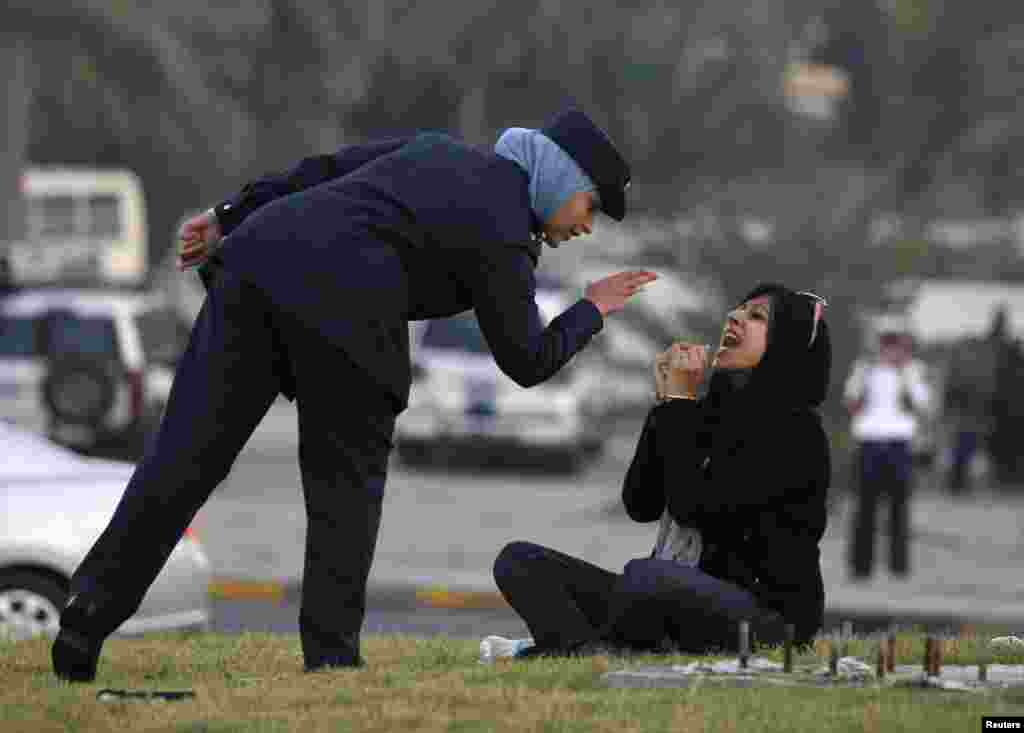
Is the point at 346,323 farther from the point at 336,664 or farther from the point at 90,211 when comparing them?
the point at 90,211

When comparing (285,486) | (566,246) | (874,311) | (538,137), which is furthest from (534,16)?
(538,137)

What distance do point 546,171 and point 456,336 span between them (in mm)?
20691

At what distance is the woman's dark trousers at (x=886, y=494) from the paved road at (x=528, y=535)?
0.58ft

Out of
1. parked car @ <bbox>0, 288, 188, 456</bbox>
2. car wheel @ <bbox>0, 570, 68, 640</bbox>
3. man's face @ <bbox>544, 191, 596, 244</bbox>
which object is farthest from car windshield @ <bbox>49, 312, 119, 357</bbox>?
man's face @ <bbox>544, 191, 596, 244</bbox>

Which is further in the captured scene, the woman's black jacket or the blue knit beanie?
the woman's black jacket

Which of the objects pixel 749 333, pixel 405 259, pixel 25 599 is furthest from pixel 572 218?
pixel 25 599

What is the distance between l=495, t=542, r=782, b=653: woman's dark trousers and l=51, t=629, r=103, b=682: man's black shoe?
1.09 metres

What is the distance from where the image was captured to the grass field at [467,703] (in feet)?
18.7

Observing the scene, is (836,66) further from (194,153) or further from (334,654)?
(334,654)

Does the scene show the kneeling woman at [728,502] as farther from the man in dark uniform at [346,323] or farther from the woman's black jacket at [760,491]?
the man in dark uniform at [346,323]

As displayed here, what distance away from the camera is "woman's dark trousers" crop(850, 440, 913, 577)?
16.8 metres

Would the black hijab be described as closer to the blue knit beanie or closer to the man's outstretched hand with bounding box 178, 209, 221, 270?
the blue knit beanie

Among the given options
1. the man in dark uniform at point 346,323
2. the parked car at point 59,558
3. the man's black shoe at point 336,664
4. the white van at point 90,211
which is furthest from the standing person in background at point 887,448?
the white van at point 90,211

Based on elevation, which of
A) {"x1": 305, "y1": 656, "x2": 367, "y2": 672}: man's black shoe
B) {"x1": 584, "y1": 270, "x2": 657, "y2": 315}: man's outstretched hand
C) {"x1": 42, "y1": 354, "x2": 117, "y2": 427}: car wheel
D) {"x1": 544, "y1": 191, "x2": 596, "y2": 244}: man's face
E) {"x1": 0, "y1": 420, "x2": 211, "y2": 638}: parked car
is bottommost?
{"x1": 305, "y1": 656, "x2": 367, "y2": 672}: man's black shoe
